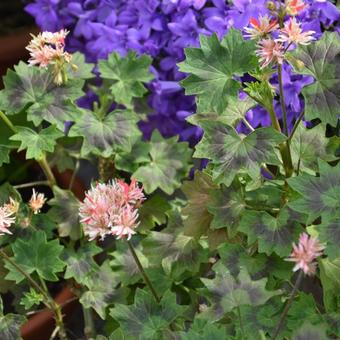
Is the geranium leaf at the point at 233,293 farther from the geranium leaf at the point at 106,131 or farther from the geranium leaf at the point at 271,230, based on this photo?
the geranium leaf at the point at 106,131

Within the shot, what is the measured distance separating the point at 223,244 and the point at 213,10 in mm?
663

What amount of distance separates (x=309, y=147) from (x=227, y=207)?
22cm

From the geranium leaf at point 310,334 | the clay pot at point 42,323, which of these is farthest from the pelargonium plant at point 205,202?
the clay pot at point 42,323

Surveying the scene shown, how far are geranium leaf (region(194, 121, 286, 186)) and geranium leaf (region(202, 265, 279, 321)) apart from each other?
0.60 ft

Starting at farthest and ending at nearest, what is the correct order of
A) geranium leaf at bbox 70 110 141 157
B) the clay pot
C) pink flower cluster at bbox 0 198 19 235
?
the clay pot < geranium leaf at bbox 70 110 141 157 < pink flower cluster at bbox 0 198 19 235

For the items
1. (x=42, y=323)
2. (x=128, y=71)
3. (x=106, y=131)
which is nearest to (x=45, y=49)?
(x=106, y=131)

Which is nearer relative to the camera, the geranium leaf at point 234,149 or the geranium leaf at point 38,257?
the geranium leaf at point 234,149

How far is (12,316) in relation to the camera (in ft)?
4.98

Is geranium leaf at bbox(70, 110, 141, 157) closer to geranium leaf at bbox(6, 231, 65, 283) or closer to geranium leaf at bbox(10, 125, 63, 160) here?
geranium leaf at bbox(10, 125, 63, 160)

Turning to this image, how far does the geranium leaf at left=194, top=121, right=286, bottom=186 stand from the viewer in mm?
1389

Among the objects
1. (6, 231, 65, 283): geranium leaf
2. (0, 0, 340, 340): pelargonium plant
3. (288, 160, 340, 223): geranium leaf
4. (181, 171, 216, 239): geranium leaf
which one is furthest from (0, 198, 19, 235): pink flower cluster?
(288, 160, 340, 223): geranium leaf

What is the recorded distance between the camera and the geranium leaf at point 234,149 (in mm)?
1389

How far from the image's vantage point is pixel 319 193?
1.30 meters

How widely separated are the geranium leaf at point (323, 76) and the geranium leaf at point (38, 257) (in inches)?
22.3
